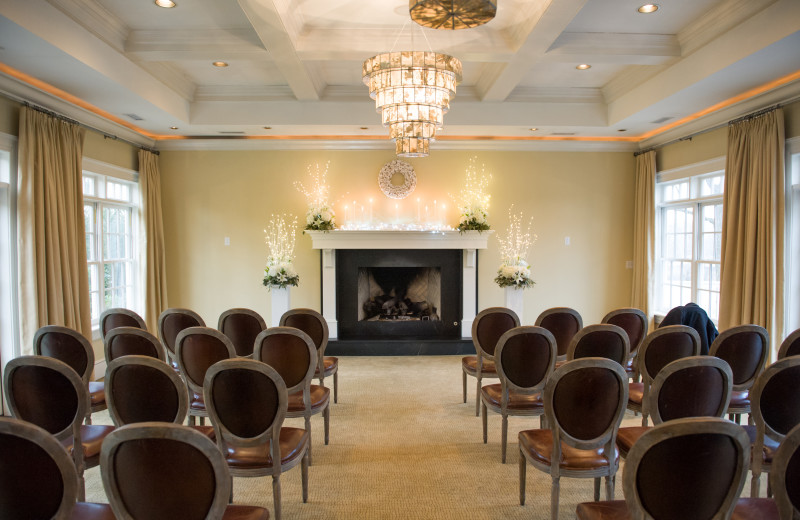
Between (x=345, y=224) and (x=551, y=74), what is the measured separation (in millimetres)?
3364

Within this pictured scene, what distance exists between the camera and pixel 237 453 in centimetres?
257

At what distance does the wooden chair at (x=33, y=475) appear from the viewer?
5.20ft

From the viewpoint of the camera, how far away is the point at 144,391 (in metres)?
2.46

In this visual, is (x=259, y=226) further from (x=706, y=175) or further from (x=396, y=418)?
(x=706, y=175)

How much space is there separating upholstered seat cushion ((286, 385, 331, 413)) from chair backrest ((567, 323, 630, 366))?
5.55 ft

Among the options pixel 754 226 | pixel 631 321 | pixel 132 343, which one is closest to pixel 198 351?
pixel 132 343

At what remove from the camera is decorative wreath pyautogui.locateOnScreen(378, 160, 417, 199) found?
23.9 feet

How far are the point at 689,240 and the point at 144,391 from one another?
655 cm

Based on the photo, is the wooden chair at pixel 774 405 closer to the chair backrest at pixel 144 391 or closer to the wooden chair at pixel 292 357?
the wooden chair at pixel 292 357

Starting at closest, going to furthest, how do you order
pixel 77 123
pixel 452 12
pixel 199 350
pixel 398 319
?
1. pixel 452 12
2. pixel 199 350
3. pixel 77 123
4. pixel 398 319

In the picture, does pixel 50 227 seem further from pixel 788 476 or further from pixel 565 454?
pixel 788 476

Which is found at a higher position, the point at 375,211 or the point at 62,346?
the point at 375,211

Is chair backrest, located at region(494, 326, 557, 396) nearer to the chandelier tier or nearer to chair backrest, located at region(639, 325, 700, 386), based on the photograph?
chair backrest, located at region(639, 325, 700, 386)

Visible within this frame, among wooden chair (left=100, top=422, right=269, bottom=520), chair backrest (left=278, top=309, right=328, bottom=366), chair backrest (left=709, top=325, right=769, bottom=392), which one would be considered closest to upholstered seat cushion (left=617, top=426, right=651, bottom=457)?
chair backrest (left=709, top=325, right=769, bottom=392)
